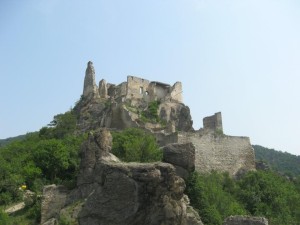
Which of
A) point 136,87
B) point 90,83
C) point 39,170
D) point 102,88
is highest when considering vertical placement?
point 90,83

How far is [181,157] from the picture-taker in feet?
58.9

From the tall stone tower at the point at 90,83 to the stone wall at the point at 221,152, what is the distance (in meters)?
23.2

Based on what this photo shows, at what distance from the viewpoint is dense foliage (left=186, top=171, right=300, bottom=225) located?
3316 cm

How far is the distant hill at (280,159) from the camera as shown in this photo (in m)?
89.9

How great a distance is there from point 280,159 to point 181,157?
92.9 metres

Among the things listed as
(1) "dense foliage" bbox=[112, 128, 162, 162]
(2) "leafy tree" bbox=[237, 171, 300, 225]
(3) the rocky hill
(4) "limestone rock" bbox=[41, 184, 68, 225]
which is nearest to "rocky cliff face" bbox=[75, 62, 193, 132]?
(3) the rocky hill

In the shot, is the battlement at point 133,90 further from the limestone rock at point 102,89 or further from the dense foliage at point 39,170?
the dense foliage at point 39,170

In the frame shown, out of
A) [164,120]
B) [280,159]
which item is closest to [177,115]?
[164,120]

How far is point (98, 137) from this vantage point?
22.5 m

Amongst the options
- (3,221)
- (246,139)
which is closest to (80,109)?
(246,139)

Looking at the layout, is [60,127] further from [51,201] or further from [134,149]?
[51,201]

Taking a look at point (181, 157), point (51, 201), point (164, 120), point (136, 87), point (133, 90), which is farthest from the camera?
point (136, 87)

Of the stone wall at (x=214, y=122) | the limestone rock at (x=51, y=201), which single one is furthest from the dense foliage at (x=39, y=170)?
the stone wall at (x=214, y=122)

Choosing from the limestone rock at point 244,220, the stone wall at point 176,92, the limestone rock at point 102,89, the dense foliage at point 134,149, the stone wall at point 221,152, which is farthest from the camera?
the limestone rock at point 102,89
